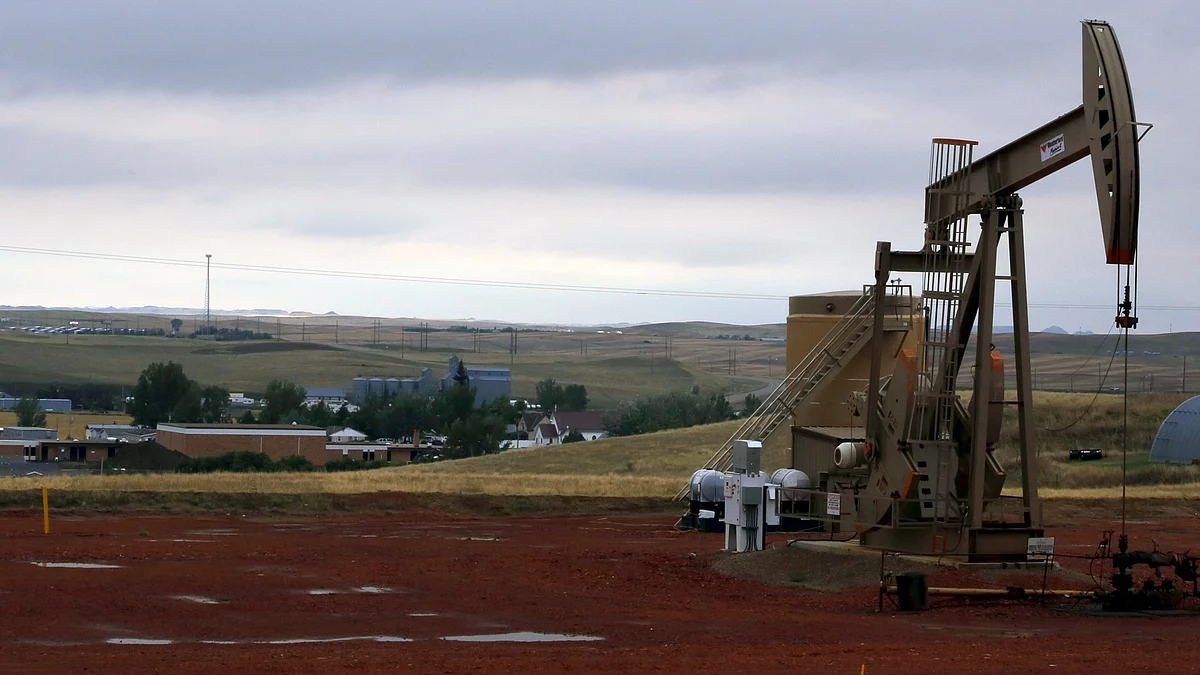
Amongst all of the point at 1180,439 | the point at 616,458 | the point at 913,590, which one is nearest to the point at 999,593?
the point at 913,590

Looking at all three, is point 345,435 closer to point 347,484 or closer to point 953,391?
point 347,484

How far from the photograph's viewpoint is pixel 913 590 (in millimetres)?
17953

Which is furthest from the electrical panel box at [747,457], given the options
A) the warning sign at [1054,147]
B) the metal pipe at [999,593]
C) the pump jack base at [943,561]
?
the warning sign at [1054,147]

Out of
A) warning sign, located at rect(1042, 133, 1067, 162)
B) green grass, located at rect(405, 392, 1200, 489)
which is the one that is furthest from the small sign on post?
green grass, located at rect(405, 392, 1200, 489)

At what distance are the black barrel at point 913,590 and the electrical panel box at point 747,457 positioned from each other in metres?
6.15

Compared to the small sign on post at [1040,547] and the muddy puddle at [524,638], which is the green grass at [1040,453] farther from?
the muddy puddle at [524,638]

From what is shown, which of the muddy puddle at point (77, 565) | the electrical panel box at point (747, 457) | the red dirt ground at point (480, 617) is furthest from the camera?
the electrical panel box at point (747, 457)

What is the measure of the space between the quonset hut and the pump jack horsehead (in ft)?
127

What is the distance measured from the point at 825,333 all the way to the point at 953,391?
14.6m

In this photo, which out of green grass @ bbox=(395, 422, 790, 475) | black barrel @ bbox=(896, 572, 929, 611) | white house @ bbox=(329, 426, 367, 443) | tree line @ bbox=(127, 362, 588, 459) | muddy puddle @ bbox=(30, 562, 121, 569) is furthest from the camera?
tree line @ bbox=(127, 362, 588, 459)

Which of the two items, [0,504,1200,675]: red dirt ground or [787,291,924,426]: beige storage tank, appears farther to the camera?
[787,291,924,426]: beige storage tank

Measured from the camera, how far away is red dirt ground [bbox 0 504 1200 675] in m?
13.2

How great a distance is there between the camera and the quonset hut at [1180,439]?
5734 centimetres

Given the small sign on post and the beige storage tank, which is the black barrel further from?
the beige storage tank
